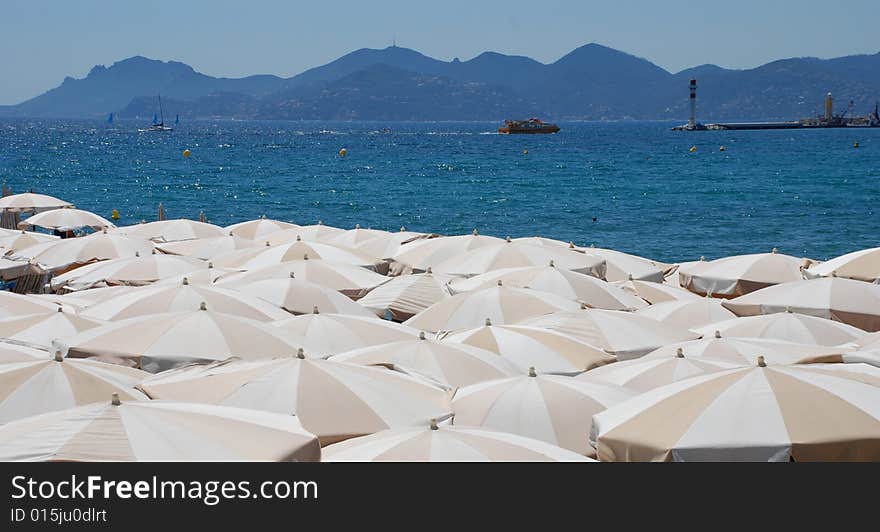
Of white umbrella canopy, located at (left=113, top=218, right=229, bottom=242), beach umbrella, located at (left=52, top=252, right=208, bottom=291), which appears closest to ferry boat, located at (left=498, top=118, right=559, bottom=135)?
white umbrella canopy, located at (left=113, top=218, right=229, bottom=242)

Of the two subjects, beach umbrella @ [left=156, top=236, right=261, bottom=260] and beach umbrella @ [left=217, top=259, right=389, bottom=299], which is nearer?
beach umbrella @ [left=217, top=259, right=389, bottom=299]

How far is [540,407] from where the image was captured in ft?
26.8

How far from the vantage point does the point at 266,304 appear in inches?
466

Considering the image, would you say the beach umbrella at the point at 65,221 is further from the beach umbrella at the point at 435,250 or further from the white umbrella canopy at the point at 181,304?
the white umbrella canopy at the point at 181,304

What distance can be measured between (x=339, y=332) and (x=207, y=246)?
340 inches

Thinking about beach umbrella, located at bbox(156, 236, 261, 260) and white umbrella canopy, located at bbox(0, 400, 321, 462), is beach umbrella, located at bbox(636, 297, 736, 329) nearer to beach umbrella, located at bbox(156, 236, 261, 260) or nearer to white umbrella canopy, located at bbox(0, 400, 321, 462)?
beach umbrella, located at bbox(156, 236, 261, 260)

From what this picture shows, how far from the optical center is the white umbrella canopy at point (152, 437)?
203 inches

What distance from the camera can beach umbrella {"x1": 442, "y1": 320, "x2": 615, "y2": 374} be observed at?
33.5 ft

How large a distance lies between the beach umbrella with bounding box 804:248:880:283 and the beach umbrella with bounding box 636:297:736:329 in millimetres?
2916

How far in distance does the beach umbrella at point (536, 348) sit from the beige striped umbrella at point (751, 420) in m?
2.90

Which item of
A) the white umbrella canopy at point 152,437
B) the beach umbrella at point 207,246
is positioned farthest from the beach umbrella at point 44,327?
the beach umbrella at point 207,246

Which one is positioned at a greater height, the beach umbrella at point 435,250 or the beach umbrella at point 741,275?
the beach umbrella at point 435,250

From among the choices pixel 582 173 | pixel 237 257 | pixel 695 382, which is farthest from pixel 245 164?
pixel 695 382
